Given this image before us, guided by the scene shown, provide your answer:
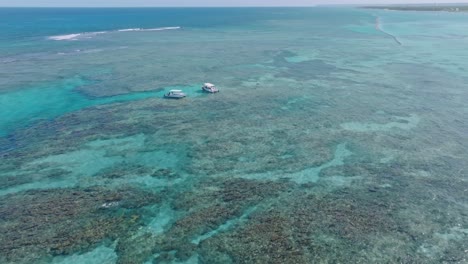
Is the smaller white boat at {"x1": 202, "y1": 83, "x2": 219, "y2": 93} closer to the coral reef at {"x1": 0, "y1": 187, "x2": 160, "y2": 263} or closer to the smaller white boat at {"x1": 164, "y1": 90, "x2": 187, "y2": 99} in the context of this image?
the smaller white boat at {"x1": 164, "y1": 90, "x2": 187, "y2": 99}

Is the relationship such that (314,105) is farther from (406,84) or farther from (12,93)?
(12,93)

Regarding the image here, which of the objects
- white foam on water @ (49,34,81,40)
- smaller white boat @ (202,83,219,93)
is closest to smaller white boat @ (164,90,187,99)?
smaller white boat @ (202,83,219,93)

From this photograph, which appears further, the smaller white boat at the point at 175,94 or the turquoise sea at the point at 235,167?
the smaller white boat at the point at 175,94

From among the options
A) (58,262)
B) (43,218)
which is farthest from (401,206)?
(43,218)

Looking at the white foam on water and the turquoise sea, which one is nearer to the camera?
the turquoise sea

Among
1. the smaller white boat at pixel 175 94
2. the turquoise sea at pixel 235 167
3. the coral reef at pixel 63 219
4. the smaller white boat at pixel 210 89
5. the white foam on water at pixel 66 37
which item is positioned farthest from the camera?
the white foam on water at pixel 66 37

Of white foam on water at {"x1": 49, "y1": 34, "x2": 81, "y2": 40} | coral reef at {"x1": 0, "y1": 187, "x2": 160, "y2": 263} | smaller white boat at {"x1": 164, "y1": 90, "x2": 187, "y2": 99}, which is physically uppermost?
white foam on water at {"x1": 49, "y1": 34, "x2": 81, "y2": 40}

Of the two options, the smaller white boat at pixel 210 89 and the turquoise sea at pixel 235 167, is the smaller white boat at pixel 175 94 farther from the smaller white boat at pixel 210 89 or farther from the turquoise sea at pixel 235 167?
the smaller white boat at pixel 210 89

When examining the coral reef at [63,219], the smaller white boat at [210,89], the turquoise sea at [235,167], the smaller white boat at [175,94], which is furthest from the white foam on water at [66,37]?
the coral reef at [63,219]

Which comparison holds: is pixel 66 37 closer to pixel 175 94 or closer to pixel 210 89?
pixel 175 94
